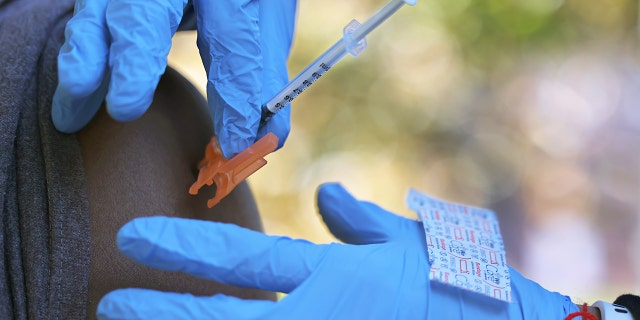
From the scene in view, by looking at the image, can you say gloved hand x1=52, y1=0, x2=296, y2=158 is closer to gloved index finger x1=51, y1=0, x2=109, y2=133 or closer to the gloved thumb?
gloved index finger x1=51, y1=0, x2=109, y2=133

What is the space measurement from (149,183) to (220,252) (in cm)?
20

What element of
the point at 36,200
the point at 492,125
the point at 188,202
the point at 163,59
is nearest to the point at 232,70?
the point at 163,59

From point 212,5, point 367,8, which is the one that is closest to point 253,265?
point 212,5

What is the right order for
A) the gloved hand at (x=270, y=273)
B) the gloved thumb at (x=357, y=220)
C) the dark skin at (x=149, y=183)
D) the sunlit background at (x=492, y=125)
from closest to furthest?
the gloved hand at (x=270, y=273) < the dark skin at (x=149, y=183) < the gloved thumb at (x=357, y=220) < the sunlit background at (x=492, y=125)

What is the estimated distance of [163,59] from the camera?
28.0 inches

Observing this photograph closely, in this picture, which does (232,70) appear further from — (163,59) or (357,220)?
(357,220)

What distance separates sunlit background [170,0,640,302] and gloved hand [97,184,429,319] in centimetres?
130

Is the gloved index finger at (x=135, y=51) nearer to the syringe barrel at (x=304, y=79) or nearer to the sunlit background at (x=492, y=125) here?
the syringe barrel at (x=304, y=79)

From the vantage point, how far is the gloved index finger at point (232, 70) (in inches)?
30.1

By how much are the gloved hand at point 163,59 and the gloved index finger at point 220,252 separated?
5.8 inches

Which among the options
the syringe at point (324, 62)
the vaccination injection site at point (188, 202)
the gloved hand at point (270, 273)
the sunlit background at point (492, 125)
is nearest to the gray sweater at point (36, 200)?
the vaccination injection site at point (188, 202)

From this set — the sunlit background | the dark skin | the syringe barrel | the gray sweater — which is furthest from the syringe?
the sunlit background

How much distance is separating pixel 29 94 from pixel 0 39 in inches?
4.1

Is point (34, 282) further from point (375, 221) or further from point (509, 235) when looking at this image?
point (509, 235)
